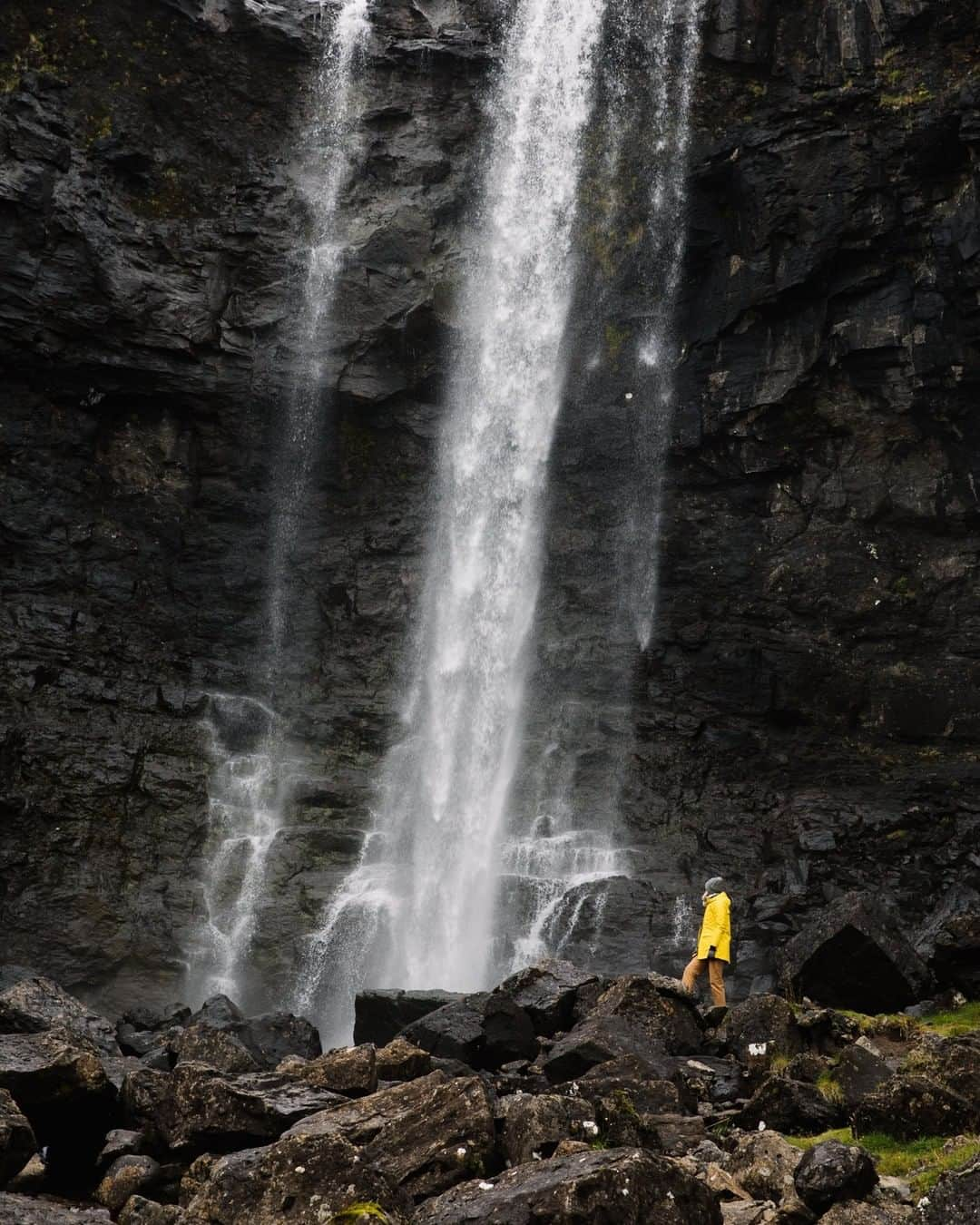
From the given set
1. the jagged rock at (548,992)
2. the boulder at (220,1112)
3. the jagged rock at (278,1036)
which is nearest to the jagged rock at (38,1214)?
the boulder at (220,1112)

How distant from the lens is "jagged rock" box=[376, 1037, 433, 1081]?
10.8 metres

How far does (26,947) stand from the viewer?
23.3 meters

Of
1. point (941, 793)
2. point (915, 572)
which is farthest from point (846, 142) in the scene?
point (941, 793)

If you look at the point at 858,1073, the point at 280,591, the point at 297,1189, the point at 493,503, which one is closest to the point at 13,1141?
the point at 297,1189

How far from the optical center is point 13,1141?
334 inches

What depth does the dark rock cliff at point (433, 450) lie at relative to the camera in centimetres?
2553

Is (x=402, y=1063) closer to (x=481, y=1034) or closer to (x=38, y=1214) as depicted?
(x=481, y=1034)

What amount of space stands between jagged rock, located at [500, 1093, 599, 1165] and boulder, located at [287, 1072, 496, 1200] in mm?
138

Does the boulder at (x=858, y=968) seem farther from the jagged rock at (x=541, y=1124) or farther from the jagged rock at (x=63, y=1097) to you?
the jagged rock at (x=63, y=1097)

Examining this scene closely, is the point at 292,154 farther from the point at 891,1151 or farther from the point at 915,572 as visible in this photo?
the point at 891,1151

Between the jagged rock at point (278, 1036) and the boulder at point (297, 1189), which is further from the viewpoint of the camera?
the jagged rock at point (278, 1036)

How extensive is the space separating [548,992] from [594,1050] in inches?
111

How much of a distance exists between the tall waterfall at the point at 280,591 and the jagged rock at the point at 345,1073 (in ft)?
44.6

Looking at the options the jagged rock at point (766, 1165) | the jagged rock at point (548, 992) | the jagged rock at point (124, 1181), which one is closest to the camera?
the jagged rock at point (766, 1165)
